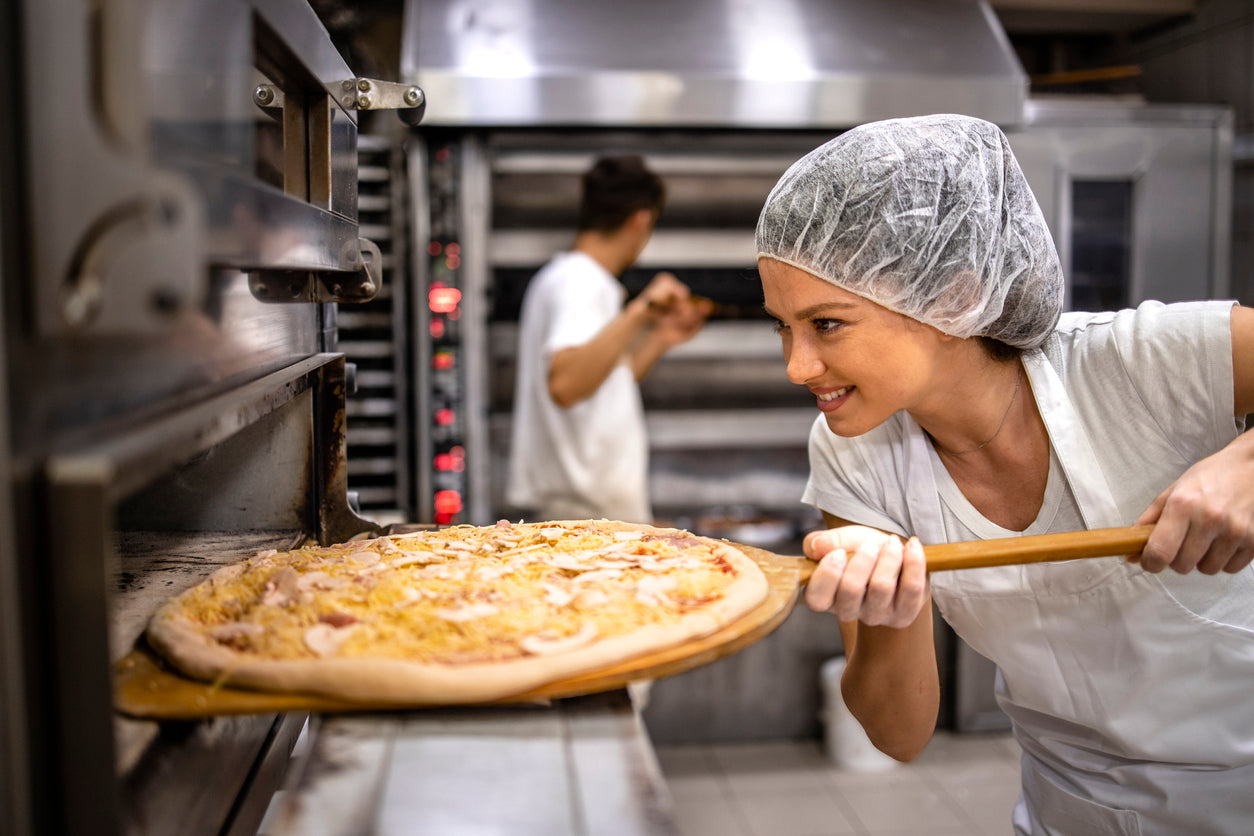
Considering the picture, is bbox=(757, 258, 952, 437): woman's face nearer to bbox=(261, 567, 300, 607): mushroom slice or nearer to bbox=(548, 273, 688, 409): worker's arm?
bbox=(261, 567, 300, 607): mushroom slice

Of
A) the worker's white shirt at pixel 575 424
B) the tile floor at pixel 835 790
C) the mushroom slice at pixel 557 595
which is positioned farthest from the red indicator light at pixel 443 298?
the mushroom slice at pixel 557 595

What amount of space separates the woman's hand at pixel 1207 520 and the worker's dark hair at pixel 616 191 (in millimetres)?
2087

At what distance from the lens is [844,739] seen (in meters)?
3.34

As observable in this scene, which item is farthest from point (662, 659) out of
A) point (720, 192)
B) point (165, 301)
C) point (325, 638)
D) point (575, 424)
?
point (720, 192)

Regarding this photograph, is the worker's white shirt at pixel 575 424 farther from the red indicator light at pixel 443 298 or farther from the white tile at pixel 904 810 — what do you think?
the white tile at pixel 904 810

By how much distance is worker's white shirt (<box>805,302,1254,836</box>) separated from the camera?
4.57 ft

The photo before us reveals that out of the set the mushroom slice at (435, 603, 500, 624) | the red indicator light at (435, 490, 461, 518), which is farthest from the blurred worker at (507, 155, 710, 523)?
the mushroom slice at (435, 603, 500, 624)

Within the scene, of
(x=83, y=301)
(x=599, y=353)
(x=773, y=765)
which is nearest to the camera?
(x=83, y=301)

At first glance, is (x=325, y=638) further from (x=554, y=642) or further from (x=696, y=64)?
(x=696, y=64)

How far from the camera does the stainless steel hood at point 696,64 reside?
304 cm

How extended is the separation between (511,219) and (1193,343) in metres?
2.50

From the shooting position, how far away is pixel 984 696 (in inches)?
138

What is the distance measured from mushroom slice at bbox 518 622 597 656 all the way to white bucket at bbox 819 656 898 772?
2.43 m

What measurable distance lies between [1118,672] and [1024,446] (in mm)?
374
